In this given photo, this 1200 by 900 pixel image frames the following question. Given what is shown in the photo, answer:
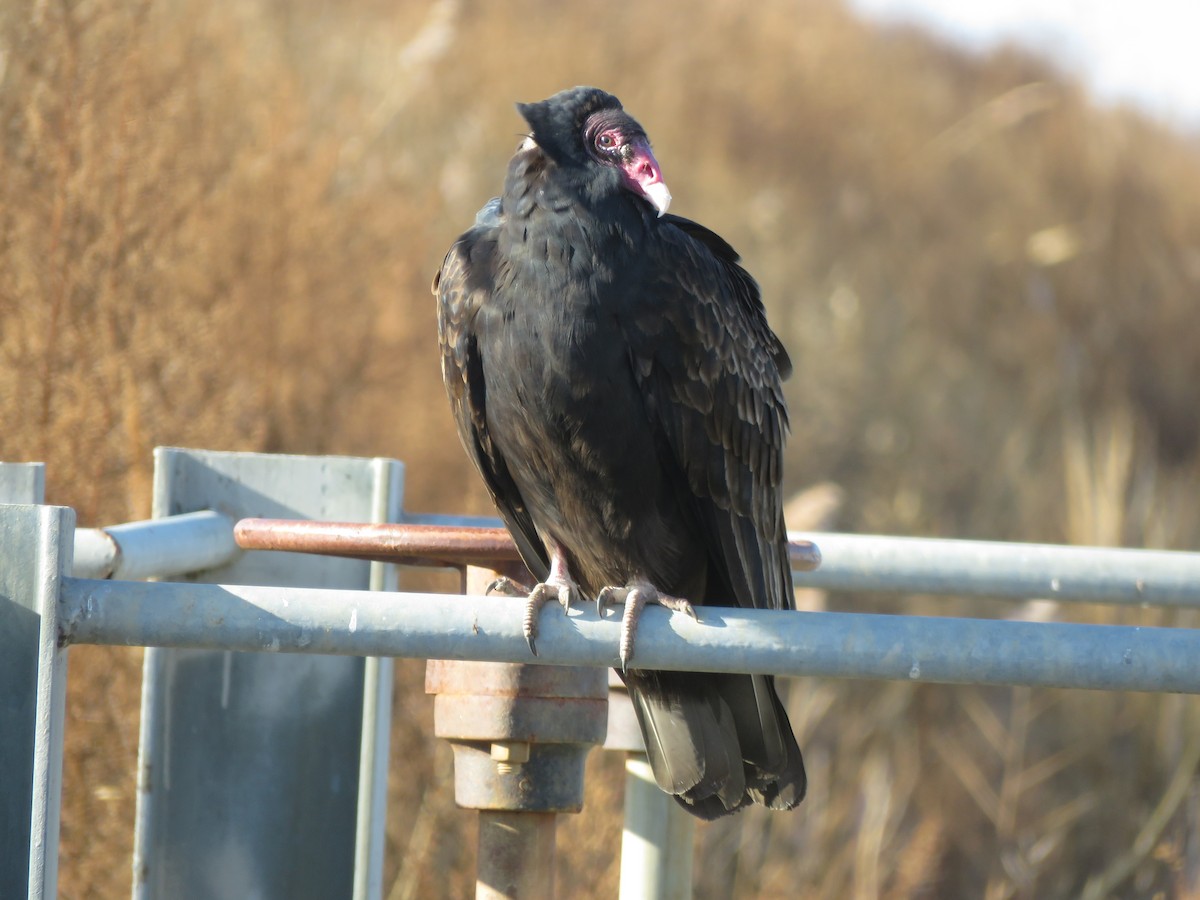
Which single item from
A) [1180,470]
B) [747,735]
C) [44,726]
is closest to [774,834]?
[747,735]

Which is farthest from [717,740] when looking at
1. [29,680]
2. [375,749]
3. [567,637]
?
[29,680]

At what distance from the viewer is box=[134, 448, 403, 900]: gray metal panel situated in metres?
2.50

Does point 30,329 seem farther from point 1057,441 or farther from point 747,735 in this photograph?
point 1057,441

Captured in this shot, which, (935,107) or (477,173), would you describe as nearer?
(477,173)

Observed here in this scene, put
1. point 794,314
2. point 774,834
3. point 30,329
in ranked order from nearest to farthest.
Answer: point 30,329, point 774,834, point 794,314

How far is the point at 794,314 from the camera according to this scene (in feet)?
28.0

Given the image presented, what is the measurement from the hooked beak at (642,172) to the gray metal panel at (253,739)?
0.71 meters

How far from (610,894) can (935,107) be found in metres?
9.38

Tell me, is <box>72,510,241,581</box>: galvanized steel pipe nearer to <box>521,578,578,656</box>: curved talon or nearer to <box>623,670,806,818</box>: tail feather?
<box>521,578,578,656</box>: curved talon

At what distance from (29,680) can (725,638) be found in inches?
34.2

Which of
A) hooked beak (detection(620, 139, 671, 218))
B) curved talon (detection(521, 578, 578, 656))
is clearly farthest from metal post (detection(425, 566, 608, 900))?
hooked beak (detection(620, 139, 671, 218))

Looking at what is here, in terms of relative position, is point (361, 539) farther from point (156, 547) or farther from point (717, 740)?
point (717, 740)

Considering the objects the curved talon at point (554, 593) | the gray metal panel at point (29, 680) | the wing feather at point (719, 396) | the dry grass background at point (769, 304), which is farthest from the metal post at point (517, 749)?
the dry grass background at point (769, 304)

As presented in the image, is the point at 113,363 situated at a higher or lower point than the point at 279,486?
higher
